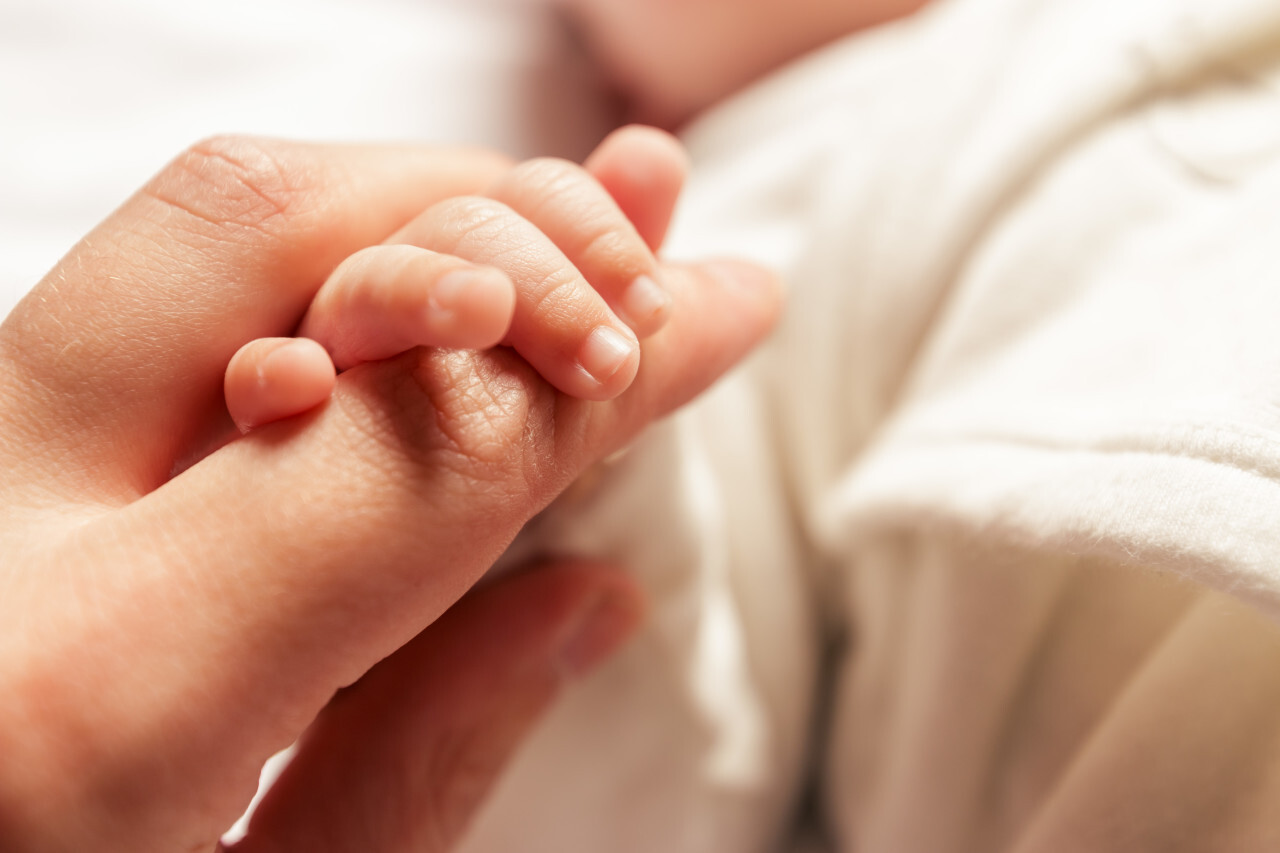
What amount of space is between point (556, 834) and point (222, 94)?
68cm

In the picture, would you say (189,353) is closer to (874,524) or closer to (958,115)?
(874,524)

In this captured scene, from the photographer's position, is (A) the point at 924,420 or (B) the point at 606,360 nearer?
(B) the point at 606,360

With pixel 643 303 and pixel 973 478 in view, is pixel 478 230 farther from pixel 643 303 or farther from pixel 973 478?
pixel 973 478

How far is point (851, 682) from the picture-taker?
0.69 metres

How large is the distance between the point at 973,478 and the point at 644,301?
0.22 metres

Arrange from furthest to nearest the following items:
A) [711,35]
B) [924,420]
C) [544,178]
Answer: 1. [711,35]
2. [924,420]
3. [544,178]

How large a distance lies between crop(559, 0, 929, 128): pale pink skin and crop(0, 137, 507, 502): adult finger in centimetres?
43

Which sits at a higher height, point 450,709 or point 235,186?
point 235,186

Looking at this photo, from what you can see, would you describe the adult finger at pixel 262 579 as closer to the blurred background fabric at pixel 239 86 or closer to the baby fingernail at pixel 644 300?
the baby fingernail at pixel 644 300

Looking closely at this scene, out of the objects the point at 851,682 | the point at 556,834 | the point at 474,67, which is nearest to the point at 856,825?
the point at 851,682

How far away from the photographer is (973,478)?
Answer: 1.62 ft

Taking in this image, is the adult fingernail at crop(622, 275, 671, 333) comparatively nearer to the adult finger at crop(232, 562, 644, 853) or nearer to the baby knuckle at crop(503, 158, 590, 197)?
the baby knuckle at crop(503, 158, 590, 197)

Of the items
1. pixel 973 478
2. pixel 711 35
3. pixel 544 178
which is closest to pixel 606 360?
pixel 544 178

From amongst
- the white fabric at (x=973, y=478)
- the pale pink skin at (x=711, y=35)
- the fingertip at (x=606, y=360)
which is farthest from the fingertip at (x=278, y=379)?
the pale pink skin at (x=711, y=35)
